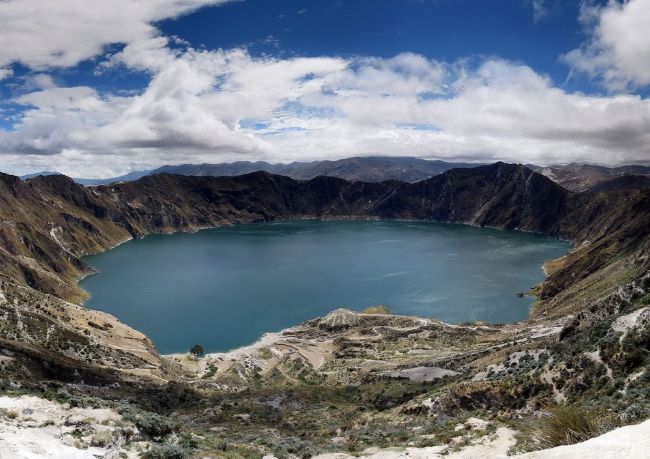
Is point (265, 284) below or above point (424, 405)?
below

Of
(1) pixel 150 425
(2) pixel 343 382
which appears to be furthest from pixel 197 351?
(1) pixel 150 425

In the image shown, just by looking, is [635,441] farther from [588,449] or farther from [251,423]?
[251,423]

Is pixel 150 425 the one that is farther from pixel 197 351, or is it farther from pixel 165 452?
pixel 197 351

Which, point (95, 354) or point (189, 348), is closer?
point (95, 354)

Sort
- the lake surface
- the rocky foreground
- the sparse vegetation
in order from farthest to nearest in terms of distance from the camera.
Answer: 1. the lake surface
2. the sparse vegetation
3. the rocky foreground

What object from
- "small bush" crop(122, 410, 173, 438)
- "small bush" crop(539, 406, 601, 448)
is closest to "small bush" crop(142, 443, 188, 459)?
"small bush" crop(122, 410, 173, 438)

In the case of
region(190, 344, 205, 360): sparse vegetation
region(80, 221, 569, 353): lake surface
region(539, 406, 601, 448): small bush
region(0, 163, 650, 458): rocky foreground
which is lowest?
region(190, 344, 205, 360): sparse vegetation

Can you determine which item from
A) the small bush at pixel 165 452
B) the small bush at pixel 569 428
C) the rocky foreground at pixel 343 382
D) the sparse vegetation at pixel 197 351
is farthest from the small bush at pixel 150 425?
the sparse vegetation at pixel 197 351

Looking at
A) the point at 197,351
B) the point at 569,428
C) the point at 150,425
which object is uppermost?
the point at 569,428

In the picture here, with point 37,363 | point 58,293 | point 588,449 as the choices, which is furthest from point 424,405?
point 58,293

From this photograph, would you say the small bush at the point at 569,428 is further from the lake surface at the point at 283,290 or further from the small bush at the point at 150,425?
the lake surface at the point at 283,290

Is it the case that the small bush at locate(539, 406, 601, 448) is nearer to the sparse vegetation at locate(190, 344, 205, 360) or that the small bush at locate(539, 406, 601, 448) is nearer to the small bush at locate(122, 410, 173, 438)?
the small bush at locate(122, 410, 173, 438)
